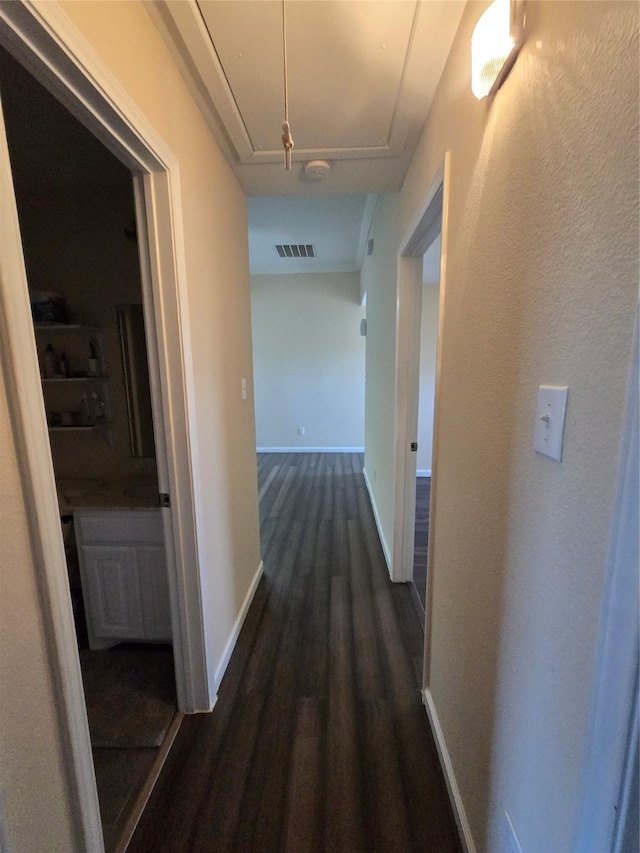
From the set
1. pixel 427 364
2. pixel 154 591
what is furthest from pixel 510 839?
pixel 427 364

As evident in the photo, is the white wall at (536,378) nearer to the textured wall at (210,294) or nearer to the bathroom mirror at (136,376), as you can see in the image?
the textured wall at (210,294)

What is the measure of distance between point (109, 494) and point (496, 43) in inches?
85.1

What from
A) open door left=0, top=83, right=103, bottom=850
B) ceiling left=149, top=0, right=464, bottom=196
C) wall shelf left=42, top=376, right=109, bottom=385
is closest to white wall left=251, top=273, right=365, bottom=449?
wall shelf left=42, top=376, right=109, bottom=385

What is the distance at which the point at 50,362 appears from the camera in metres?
2.03

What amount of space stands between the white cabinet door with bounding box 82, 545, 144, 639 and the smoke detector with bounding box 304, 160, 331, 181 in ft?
6.88

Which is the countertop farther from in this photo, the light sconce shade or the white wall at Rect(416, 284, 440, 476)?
the white wall at Rect(416, 284, 440, 476)

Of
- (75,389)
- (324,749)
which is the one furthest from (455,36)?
(324,749)

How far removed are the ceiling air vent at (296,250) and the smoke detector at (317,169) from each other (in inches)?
103

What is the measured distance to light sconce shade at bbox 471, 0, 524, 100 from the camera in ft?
2.35

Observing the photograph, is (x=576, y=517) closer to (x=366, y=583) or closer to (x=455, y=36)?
(x=455, y=36)

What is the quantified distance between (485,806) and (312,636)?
1.12 m

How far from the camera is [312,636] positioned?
76.7 inches

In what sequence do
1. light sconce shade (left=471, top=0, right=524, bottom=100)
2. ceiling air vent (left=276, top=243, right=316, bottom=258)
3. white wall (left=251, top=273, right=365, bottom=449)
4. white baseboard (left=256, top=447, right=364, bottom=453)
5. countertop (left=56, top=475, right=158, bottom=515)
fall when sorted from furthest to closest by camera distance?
white baseboard (left=256, top=447, right=364, bottom=453) < white wall (left=251, top=273, right=365, bottom=449) < ceiling air vent (left=276, top=243, right=316, bottom=258) < countertop (left=56, top=475, right=158, bottom=515) < light sconce shade (left=471, top=0, right=524, bottom=100)

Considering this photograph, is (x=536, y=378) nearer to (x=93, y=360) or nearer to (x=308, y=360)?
(x=93, y=360)
